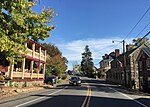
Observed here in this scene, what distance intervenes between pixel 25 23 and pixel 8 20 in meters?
1.21

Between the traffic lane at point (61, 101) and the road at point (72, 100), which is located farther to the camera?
the road at point (72, 100)

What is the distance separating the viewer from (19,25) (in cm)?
1555

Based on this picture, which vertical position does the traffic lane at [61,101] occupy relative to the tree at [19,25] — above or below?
below

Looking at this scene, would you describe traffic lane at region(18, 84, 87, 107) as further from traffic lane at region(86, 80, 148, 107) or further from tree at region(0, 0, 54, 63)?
tree at region(0, 0, 54, 63)

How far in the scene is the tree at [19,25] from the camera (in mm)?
13906

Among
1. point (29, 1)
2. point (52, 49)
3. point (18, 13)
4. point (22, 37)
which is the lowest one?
point (22, 37)

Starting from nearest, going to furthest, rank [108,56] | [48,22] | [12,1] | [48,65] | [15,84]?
1. [12,1]
2. [48,22]
3. [15,84]
4. [48,65]
5. [108,56]

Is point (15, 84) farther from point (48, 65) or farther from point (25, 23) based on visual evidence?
point (48, 65)

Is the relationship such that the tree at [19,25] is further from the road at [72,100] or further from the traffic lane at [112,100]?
the traffic lane at [112,100]

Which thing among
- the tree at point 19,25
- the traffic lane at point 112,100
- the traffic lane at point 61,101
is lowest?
the traffic lane at point 112,100

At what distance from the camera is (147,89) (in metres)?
41.4

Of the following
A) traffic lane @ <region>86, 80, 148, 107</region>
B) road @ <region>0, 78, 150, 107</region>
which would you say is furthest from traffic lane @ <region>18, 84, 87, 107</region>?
traffic lane @ <region>86, 80, 148, 107</region>

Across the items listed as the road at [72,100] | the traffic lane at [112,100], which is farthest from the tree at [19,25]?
the traffic lane at [112,100]

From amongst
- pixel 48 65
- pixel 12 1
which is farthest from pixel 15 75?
pixel 48 65
